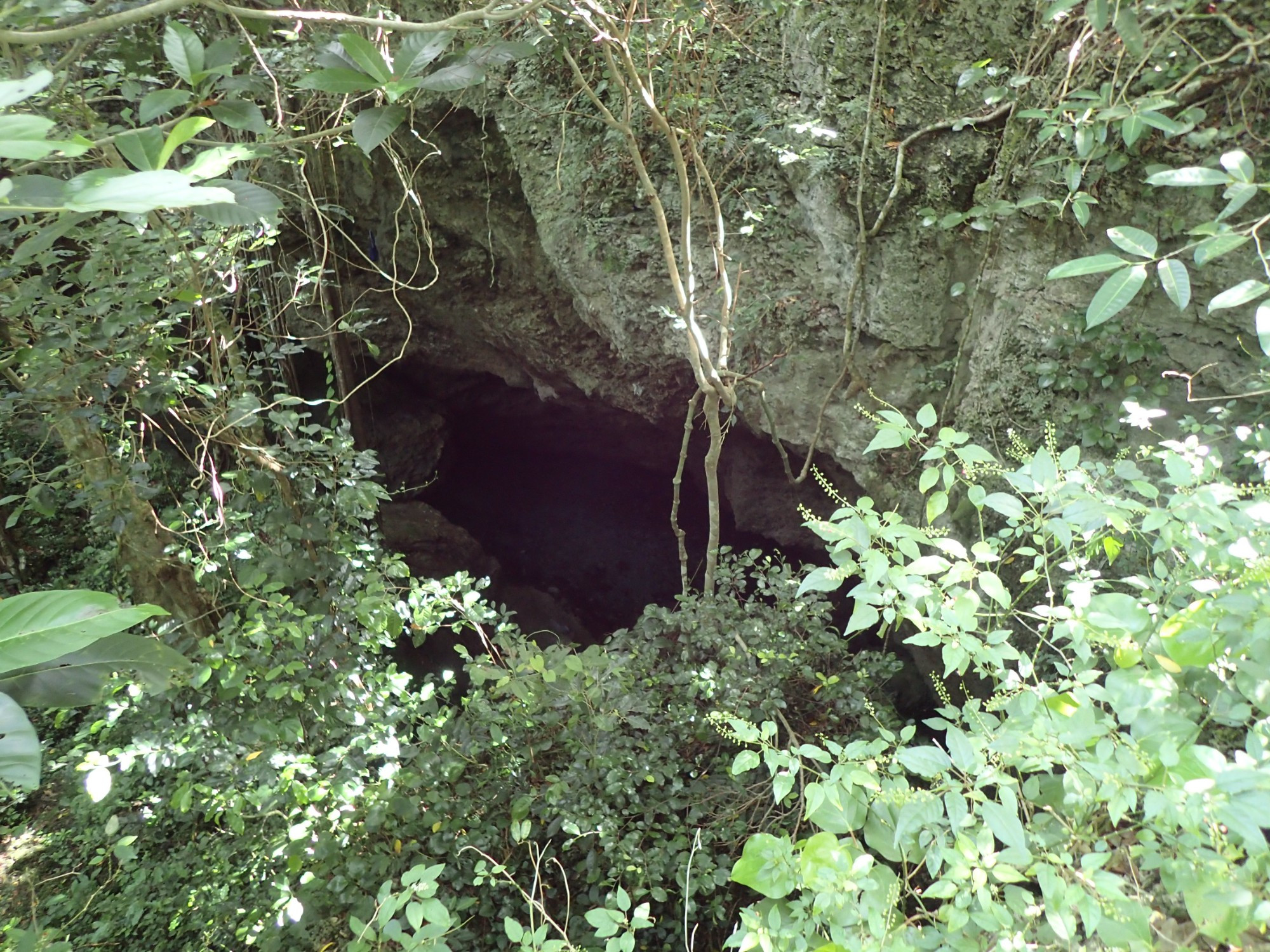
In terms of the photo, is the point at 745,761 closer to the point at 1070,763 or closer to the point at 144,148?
the point at 1070,763

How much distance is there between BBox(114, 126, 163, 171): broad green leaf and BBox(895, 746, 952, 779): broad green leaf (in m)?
1.32

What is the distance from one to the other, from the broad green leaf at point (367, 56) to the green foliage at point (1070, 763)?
101cm

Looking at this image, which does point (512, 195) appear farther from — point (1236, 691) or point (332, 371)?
point (1236, 691)

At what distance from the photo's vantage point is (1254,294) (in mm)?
960

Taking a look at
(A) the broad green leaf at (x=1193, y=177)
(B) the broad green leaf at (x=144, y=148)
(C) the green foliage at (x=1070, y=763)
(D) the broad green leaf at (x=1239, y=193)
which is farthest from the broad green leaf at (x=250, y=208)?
(D) the broad green leaf at (x=1239, y=193)

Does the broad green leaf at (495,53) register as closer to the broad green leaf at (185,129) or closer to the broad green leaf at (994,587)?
the broad green leaf at (185,129)

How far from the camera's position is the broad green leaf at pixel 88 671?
0.89 metres

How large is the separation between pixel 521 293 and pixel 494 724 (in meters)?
3.25

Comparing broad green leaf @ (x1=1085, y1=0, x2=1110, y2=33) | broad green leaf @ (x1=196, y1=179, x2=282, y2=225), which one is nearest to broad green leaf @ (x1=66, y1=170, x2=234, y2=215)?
broad green leaf @ (x1=196, y1=179, x2=282, y2=225)

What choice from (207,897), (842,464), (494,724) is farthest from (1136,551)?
(207,897)

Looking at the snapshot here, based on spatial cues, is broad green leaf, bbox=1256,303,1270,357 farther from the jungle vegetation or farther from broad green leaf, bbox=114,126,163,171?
broad green leaf, bbox=114,126,163,171

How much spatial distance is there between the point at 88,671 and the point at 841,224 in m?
2.97

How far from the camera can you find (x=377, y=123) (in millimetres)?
1165

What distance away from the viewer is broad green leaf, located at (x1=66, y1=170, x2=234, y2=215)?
578mm
